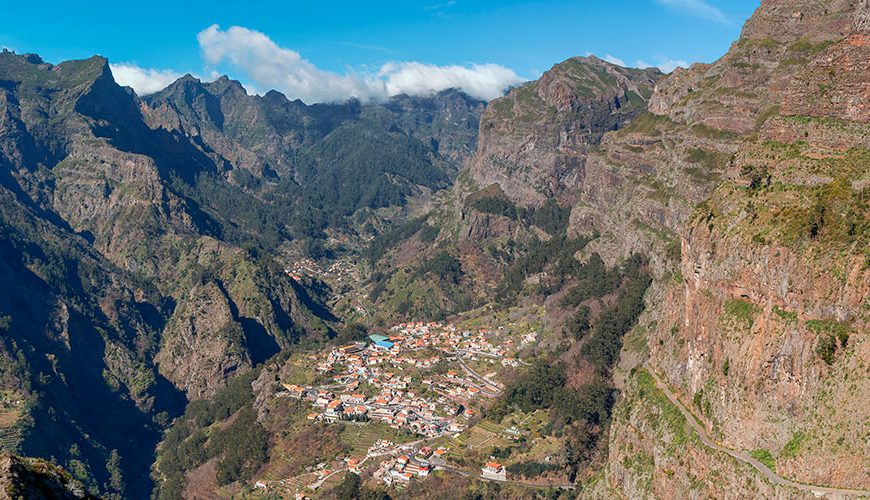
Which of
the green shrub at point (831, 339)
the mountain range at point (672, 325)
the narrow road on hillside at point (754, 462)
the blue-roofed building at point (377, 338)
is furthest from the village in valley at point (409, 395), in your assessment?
the green shrub at point (831, 339)

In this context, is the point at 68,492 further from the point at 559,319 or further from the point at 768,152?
the point at 559,319

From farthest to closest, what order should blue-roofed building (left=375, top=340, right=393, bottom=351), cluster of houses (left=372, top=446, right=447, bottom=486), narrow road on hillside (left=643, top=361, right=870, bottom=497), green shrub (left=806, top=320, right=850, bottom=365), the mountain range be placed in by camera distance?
blue-roofed building (left=375, top=340, right=393, bottom=351), cluster of houses (left=372, top=446, right=447, bottom=486), the mountain range, green shrub (left=806, top=320, right=850, bottom=365), narrow road on hillside (left=643, top=361, right=870, bottom=497)

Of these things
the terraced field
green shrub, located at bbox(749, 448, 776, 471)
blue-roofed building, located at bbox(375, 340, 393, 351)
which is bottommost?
the terraced field

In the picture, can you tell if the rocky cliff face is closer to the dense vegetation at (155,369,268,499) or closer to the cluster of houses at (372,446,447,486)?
the cluster of houses at (372,446,447,486)

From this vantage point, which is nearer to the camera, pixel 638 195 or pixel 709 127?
pixel 709 127

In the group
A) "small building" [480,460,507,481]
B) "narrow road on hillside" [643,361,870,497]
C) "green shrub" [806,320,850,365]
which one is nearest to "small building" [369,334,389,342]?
"small building" [480,460,507,481]

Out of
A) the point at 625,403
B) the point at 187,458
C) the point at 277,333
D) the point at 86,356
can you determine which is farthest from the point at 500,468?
the point at 86,356
